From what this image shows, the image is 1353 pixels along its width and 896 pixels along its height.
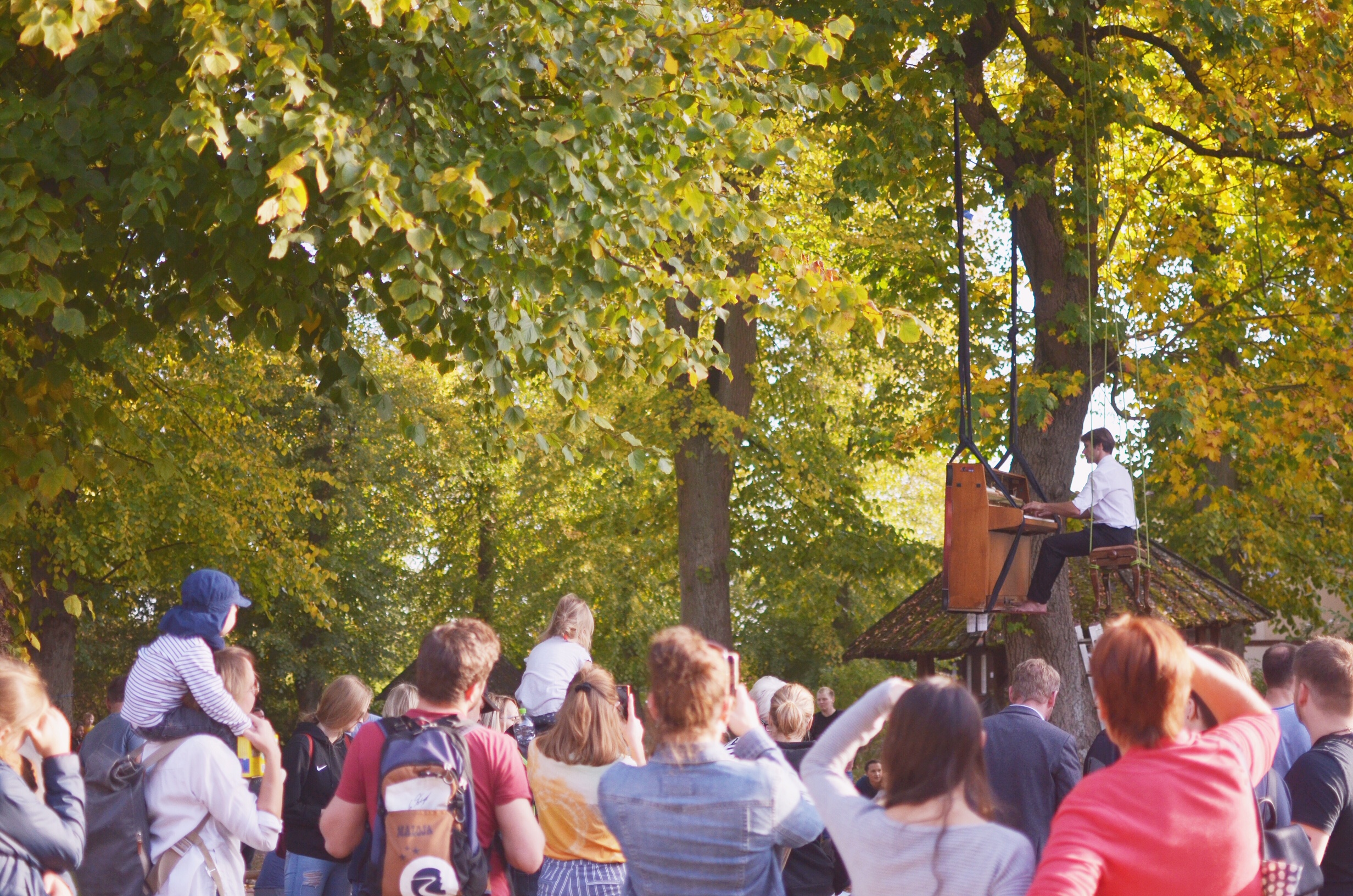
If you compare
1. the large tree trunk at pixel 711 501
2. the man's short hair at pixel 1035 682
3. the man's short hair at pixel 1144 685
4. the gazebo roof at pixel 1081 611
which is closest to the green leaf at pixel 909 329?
the man's short hair at pixel 1035 682

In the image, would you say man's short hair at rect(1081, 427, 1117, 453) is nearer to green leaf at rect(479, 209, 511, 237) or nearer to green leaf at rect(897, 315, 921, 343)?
green leaf at rect(897, 315, 921, 343)

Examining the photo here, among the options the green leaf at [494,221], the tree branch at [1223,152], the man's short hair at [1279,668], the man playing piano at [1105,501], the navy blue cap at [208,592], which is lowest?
the man's short hair at [1279,668]

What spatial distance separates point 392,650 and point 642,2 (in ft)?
79.3

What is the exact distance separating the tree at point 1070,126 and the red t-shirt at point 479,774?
24.8ft

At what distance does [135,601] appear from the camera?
2433cm

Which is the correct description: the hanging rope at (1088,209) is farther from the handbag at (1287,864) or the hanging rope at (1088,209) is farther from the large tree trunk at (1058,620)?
the handbag at (1287,864)

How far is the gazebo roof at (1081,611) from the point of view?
667 inches

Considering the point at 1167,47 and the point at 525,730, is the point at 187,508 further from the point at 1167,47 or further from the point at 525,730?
the point at 1167,47

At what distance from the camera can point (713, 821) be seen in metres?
3.39

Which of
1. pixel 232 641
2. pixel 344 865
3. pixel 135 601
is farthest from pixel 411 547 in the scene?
pixel 344 865

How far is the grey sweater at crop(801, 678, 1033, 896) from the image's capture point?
282cm

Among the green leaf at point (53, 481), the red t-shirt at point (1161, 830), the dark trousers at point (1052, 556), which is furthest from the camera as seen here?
the dark trousers at point (1052, 556)

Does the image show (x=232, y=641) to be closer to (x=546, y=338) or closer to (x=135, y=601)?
(x=135, y=601)

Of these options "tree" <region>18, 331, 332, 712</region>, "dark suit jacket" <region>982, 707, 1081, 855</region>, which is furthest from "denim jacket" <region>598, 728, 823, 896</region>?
"tree" <region>18, 331, 332, 712</region>
